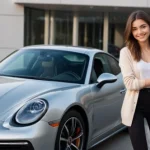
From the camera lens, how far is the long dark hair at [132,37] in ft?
9.05

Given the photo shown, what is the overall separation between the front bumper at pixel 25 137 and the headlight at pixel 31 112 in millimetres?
73

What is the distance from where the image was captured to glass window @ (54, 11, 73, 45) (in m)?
18.5

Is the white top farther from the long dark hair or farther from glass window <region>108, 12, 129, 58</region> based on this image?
glass window <region>108, 12, 129, 58</region>

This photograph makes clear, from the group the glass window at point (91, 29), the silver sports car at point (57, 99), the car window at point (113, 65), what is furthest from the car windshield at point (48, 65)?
the glass window at point (91, 29)

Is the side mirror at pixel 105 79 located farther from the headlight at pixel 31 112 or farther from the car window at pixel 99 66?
the headlight at pixel 31 112

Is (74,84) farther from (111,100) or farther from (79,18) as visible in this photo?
(79,18)

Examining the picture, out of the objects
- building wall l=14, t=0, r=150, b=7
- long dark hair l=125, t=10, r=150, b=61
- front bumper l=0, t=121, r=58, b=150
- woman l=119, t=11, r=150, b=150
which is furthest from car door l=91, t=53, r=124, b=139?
building wall l=14, t=0, r=150, b=7

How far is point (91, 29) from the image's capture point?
61.8 feet

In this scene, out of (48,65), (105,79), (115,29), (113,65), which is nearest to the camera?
(105,79)

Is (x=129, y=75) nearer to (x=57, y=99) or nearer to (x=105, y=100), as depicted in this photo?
(x=57, y=99)

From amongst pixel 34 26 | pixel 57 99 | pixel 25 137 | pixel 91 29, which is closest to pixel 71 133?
pixel 57 99

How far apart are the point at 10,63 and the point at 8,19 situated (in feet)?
38.9

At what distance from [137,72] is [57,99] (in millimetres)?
1121

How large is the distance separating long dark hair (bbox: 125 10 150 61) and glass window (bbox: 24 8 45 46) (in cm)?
1443
